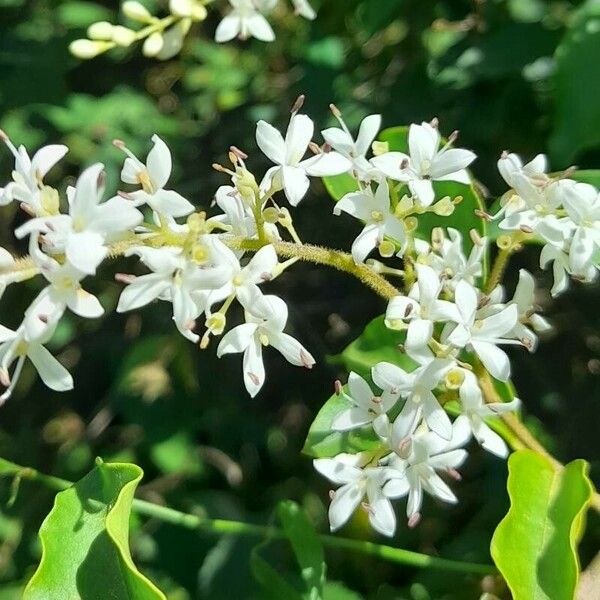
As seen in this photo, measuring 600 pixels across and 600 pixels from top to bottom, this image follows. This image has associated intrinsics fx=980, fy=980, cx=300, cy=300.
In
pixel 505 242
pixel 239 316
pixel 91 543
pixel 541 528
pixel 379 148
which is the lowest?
pixel 239 316

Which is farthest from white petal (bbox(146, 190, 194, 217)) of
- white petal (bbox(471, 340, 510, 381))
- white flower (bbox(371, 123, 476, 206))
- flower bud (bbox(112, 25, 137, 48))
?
flower bud (bbox(112, 25, 137, 48))

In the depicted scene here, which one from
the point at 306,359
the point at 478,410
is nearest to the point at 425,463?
the point at 478,410

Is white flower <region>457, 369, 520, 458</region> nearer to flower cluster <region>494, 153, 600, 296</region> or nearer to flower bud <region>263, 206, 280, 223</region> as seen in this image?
flower cluster <region>494, 153, 600, 296</region>

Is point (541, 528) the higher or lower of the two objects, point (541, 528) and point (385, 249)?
the lower

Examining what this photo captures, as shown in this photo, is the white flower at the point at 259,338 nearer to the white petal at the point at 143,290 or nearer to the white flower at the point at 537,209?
the white petal at the point at 143,290

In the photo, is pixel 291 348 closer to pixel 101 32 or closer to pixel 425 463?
pixel 425 463

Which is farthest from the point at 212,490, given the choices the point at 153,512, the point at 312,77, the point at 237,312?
the point at 312,77
